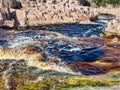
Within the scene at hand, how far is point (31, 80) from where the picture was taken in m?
23.8

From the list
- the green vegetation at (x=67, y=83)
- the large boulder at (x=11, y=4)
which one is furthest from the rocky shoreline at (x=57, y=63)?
the large boulder at (x=11, y=4)

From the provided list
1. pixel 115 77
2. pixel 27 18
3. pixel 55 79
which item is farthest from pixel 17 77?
pixel 27 18

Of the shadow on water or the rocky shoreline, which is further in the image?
the shadow on water

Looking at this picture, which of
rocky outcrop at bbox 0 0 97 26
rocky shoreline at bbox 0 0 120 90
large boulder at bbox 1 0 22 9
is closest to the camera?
rocky shoreline at bbox 0 0 120 90

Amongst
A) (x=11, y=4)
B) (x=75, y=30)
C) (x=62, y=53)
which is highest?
(x=62, y=53)

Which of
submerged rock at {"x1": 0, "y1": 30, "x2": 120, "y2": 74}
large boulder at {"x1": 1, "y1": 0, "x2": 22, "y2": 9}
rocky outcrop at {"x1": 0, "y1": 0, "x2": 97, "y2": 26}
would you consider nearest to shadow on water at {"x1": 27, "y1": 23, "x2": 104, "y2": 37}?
rocky outcrop at {"x1": 0, "y1": 0, "x2": 97, "y2": 26}

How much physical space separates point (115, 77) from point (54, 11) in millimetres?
64893

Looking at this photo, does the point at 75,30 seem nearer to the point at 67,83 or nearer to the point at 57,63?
the point at 57,63

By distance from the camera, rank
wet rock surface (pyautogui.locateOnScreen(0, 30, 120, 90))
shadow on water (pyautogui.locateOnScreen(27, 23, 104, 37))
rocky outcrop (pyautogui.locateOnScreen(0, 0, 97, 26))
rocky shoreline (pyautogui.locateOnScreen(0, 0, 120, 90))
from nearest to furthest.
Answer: rocky shoreline (pyautogui.locateOnScreen(0, 0, 120, 90)), wet rock surface (pyautogui.locateOnScreen(0, 30, 120, 90)), shadow on water (pyautogui.locateOnScreen(27, 23, 104, 37)), rocky outcrop (pyautogui.locateOnScreen(0, 0, 97, 26))

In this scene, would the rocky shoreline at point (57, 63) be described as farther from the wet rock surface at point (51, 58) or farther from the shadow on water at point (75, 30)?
the shadow on water at point (75, 30)

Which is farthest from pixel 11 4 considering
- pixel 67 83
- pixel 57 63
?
pixel 67 83

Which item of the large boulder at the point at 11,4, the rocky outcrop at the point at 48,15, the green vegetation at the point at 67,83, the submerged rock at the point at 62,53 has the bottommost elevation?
the rocky outcrop at the point at 48,15

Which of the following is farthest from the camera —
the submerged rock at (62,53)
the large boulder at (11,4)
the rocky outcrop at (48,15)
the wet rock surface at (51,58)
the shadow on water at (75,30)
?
the large boulder at (11,4)

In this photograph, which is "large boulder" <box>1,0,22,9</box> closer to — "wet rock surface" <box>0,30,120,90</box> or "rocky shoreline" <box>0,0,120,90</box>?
"rocky shoreline" <box>0,0,120,90</box>
